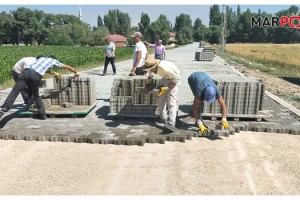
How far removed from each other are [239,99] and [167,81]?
184 cm

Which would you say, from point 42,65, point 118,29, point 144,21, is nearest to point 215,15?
point 144,21

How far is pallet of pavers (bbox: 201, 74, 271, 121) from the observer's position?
632 cm

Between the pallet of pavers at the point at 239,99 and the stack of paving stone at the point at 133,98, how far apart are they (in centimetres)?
121

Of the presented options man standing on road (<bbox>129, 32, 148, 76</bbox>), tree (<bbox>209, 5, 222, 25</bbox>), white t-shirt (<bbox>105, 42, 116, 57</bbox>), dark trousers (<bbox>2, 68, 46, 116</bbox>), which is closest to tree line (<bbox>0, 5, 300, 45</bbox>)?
tree (<bbox>209, 5, 222, 25</bbox>)

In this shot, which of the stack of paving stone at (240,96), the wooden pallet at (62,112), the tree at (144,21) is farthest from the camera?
the tree at (144,21)

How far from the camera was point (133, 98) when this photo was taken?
663 centimetres

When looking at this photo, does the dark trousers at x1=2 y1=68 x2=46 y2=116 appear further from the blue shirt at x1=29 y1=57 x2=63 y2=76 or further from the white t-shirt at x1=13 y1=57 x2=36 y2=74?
the white t-shirt at x1=13 y1=57 x2=36 y2=74

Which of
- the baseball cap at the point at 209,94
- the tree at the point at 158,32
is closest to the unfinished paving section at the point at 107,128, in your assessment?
the baseball cap at the point at 209,94

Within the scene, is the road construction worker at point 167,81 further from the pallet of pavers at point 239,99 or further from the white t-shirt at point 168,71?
the pallet of pavers at point 239,99

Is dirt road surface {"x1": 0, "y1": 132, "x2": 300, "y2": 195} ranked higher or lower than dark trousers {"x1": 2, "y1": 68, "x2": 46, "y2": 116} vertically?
lower

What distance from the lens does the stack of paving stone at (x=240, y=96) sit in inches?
249

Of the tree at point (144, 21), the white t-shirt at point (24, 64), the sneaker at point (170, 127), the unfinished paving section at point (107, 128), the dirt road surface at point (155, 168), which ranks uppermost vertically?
the tree at point (144, 21)

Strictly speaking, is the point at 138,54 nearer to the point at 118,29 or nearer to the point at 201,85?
the point at 201,85

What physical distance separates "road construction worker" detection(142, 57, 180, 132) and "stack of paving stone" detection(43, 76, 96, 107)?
2270mm
